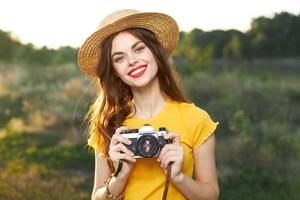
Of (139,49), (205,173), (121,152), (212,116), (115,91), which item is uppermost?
(139,49)

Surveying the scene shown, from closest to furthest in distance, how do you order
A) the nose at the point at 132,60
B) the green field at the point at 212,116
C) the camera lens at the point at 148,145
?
the camera lens at the point at 148,145
the nose at the point at 132,60
the green field at the point at 212,116

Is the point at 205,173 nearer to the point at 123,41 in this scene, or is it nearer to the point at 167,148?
the point at 167,148

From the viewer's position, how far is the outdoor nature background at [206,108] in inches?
143

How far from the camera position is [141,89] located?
1.72 metres

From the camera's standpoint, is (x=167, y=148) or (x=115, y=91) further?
(x=115, y=91)

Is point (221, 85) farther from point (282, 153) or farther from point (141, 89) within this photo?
point (141, 89)

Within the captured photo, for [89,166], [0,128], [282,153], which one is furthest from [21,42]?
[282,153]

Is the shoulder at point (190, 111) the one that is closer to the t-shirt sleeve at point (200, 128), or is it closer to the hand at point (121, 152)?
the t-shirt sleeve at point (200, 128)

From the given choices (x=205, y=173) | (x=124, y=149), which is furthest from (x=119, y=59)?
(x=205, y=173)

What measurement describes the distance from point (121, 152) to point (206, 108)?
2248 mm

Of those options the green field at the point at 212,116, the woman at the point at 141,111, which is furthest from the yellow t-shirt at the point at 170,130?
the green field at the point at 212,116

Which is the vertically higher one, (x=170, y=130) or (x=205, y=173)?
(x=170, y=130)

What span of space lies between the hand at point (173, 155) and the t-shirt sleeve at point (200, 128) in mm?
137

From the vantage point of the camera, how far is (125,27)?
5.52 feet
